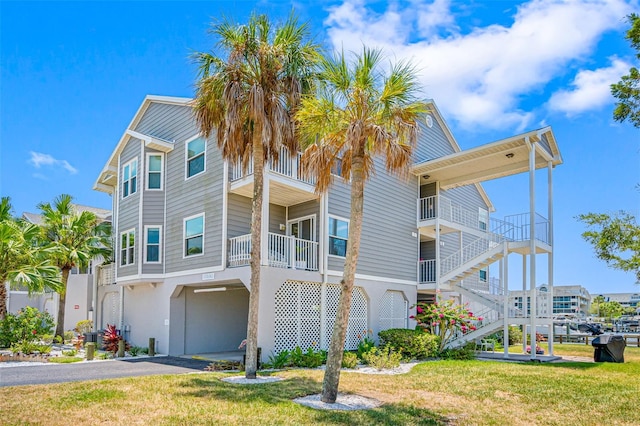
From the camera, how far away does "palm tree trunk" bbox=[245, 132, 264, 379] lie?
490 inches

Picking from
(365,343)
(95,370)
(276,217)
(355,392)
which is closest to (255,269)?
(355,392)

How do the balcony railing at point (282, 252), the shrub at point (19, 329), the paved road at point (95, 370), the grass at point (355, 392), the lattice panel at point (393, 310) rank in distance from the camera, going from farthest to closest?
the lattice panel at point (393, 310) → the shrub at point (19, 329) → the balcony railing at point (282, 252) → the paved road at point (95, 370) → the grass at point (355, 392)

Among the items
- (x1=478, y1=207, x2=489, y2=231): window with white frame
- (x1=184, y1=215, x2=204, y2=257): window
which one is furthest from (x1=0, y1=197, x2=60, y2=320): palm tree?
(x1=478, y1=207, x2=489, y2=231): window with white frame

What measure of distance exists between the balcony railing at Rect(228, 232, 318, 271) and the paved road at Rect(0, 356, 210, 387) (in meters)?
3.57

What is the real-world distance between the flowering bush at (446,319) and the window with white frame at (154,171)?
11481 millimetres

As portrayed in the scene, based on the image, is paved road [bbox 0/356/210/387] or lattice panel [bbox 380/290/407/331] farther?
lattice panel [bbox 380/290/407/331]

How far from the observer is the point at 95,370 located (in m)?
14.5

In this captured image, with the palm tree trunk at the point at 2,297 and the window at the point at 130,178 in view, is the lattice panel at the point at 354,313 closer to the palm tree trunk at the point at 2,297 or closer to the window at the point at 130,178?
the window at the point at 130,178

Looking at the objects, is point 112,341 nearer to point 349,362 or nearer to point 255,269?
point 349,362

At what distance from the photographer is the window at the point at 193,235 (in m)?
17.7

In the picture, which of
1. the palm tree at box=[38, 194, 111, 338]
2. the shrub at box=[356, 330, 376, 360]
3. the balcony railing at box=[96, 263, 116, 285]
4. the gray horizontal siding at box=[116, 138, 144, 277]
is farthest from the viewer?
the balcony railing at box=[96, 263, 116, 285]

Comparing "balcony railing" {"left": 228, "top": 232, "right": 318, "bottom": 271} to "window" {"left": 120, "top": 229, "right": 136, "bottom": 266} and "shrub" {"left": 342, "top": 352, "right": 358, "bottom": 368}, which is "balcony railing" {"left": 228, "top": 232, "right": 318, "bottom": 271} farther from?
"window" {"left": 120, "top": 229, "right": 136, "bottom": 266}

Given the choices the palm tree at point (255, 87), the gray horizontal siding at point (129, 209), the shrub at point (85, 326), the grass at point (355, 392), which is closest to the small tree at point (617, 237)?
the grass at point (355, 392)

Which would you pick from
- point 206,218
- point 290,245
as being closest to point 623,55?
point 290,245
